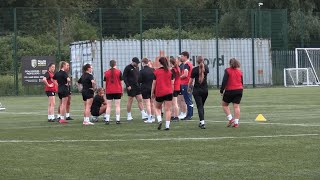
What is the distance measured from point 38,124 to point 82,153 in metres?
8.36

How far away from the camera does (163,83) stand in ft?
66.3

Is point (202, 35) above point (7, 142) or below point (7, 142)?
above

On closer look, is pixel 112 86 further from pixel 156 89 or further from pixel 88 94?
pixel 156 89

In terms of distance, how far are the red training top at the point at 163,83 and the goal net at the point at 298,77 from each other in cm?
3400

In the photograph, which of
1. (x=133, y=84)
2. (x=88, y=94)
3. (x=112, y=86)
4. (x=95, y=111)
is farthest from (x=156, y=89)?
(x=95, y=111)

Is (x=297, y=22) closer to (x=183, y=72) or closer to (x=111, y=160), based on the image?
(x=183, y=72)

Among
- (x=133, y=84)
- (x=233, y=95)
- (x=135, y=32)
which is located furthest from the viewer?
(x=135, y=32)

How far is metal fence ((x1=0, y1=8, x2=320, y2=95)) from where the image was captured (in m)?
48.3

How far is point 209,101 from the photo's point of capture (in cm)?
3456

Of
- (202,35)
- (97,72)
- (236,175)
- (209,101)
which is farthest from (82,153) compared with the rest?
(202,35)

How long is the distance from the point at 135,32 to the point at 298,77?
37.7 feet

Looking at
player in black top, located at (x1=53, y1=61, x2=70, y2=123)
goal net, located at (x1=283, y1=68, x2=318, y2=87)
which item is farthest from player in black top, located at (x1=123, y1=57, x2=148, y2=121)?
goal net, located at (x1=283, y1=68, x2=318, y2=87)

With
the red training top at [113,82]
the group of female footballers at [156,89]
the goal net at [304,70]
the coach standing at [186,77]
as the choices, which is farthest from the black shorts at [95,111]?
the goal net at [304,70]

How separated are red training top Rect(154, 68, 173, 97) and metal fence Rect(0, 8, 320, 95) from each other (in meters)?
27.4
